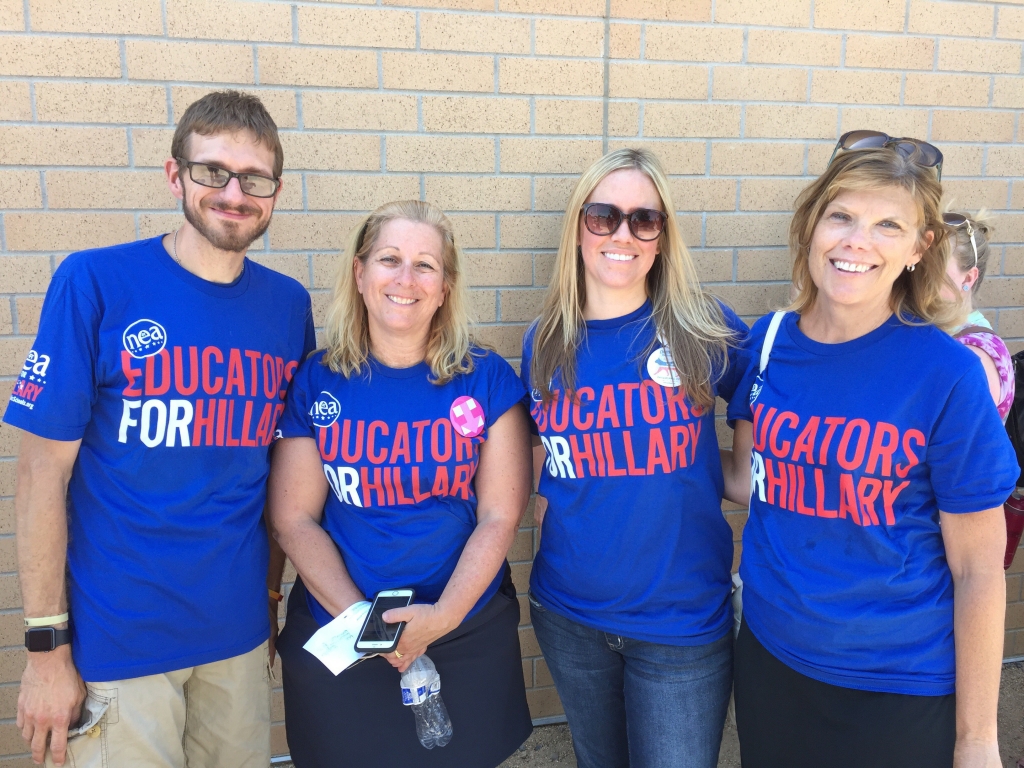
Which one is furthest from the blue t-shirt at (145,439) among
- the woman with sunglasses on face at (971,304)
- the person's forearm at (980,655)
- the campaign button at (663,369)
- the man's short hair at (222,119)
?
the woman with sunglasses on face at (971,304)

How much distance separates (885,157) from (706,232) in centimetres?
128

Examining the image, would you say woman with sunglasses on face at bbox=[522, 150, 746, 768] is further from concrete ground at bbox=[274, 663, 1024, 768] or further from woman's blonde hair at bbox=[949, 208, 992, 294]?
concrete ground at bbox=[274, 663, 1024, 768]

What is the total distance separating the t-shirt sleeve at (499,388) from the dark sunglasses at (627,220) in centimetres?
52

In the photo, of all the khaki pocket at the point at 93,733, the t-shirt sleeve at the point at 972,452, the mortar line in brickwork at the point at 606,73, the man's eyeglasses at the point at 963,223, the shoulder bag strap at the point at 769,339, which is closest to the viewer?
the t-shirt sleeve at the point at 972,452

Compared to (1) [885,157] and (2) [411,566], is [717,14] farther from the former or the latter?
(2) [411,566]

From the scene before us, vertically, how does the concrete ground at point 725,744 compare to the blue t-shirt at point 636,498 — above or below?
below

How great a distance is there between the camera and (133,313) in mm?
1886

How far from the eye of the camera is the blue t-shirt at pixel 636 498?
2.04 m

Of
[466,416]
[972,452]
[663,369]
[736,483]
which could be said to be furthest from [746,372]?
[466,416]

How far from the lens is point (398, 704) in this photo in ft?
6.63

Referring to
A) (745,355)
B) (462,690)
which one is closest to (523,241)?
(745,355)

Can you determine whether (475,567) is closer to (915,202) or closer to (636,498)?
(636,498)

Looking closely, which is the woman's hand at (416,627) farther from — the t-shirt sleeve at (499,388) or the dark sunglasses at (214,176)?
the dark sunglasses at (214,176)

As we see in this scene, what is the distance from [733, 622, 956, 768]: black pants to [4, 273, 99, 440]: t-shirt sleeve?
6.35 ft
